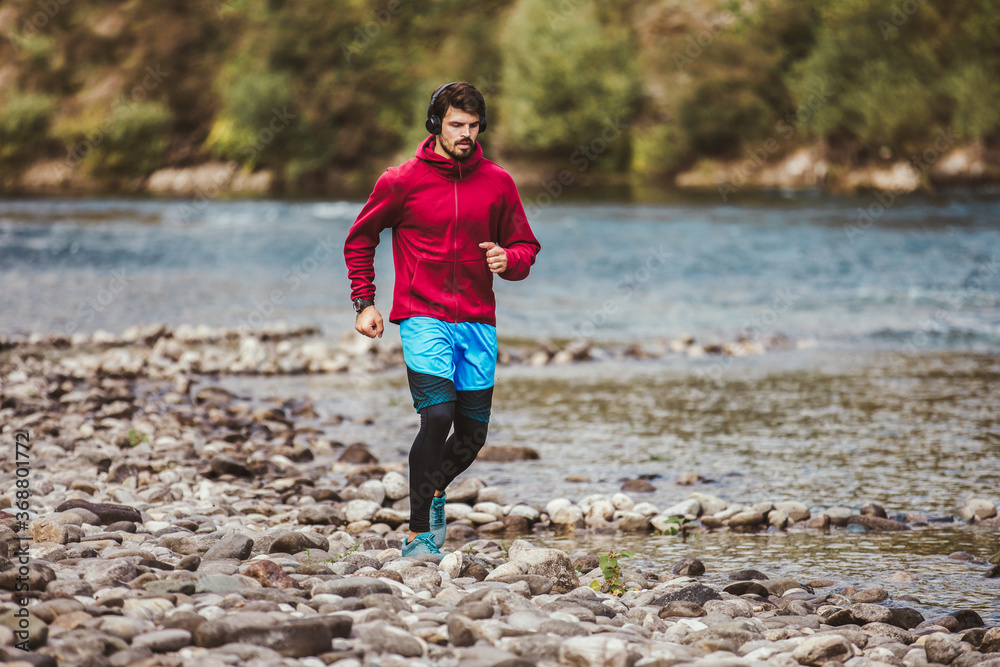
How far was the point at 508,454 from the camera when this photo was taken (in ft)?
22.1

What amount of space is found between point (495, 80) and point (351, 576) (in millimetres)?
59115

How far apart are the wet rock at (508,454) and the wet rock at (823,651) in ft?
11.5

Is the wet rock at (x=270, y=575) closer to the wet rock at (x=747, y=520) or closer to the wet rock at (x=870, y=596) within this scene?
the wet rock at (x=870, y=596)

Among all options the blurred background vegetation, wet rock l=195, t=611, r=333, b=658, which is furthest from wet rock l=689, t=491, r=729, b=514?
the blurred background vegetation

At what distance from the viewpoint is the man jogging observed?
420cm

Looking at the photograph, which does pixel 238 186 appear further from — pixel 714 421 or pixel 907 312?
pixel 714 421

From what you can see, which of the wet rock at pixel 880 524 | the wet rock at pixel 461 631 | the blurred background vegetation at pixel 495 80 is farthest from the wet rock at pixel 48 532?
the blurred background vegetation at pixel 495 80

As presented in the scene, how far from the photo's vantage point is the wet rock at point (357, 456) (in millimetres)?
6574

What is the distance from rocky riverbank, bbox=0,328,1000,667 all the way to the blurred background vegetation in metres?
40.3

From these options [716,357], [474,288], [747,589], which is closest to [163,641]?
[474,288]

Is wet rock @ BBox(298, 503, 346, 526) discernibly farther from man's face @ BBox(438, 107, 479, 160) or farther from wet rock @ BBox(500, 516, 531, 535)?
man's face @ BBox(438, 107, 479, 160)

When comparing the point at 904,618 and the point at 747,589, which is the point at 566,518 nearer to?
the point at 747,589

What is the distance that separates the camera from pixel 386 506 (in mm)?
5672

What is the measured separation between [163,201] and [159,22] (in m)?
36.8
